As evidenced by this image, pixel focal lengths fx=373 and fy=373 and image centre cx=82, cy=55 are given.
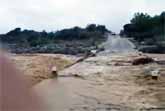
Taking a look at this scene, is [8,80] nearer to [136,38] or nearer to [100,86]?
[100,86]

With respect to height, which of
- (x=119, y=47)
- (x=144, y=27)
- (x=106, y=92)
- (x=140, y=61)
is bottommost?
(x=106, y=92)

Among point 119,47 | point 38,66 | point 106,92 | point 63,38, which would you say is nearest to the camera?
point 106,92

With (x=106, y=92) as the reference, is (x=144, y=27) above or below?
above

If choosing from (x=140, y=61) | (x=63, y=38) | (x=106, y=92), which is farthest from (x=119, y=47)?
(x=106, y=92)

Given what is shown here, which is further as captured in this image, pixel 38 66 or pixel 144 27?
pixel 144 27

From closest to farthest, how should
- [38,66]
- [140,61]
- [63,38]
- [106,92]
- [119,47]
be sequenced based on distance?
[106,92] < [38,66] < [140,61] < [119,47] < [63,38]

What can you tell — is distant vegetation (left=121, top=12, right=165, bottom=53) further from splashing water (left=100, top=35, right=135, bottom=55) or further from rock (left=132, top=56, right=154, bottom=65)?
rock (left=132, top=56, right=154, bottom=65)

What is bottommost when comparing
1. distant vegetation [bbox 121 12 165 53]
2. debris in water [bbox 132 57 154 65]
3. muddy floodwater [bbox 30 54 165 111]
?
muddy floodwater [bbox 30 54 165 111]

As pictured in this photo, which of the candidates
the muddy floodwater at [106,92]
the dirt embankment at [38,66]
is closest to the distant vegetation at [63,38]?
the dirt embankment at [38,66]

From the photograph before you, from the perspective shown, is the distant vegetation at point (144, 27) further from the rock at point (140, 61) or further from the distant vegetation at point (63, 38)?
the rock at point (140, 61)

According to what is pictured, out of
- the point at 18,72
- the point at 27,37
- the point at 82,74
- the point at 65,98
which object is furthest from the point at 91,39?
the point at 18,72

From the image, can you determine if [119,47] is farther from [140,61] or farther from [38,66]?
[38,66]

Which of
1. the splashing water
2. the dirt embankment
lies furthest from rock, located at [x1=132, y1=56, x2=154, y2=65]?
the splashing water

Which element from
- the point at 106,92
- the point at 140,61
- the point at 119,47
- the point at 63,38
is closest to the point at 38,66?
the point at 140,61
